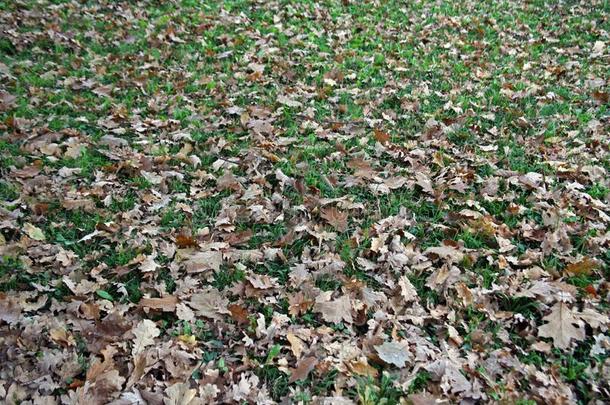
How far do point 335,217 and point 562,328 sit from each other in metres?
1.72

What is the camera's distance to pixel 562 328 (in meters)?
3.06

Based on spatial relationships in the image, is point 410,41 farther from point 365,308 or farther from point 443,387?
point 443,387

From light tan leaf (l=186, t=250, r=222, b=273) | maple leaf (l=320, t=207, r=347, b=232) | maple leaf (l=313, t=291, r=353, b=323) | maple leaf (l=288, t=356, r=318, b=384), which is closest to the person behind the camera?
maple leaf (l=288, t=356, r=318, b=384)

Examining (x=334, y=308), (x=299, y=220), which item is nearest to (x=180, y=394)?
(x=334, y=308)

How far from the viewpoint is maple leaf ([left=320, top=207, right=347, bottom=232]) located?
13.0 feet

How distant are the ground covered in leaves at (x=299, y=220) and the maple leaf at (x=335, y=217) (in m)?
0.02

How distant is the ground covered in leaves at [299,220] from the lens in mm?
2912

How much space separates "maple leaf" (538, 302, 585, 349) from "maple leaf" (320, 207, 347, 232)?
1.51 metres

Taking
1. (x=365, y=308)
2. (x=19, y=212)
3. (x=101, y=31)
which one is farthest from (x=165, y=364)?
(x=101, y=31)

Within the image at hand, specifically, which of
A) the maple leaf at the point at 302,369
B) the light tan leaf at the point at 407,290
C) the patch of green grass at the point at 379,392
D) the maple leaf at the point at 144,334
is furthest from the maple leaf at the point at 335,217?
the maple leaf at the point at 144,334

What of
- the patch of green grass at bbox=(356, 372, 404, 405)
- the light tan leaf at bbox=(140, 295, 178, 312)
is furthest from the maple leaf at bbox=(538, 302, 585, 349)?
the light tan leaf at bbox=(140, 295, 178, 312)

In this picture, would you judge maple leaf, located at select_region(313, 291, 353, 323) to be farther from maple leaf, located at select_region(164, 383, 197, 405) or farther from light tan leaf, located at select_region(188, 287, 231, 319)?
maple leaf, located at select_region(164, 383, 197, 405)

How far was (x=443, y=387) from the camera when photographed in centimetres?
276

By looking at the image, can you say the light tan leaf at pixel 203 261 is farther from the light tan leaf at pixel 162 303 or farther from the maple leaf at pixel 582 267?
the maple leaf at pixel 582 267
